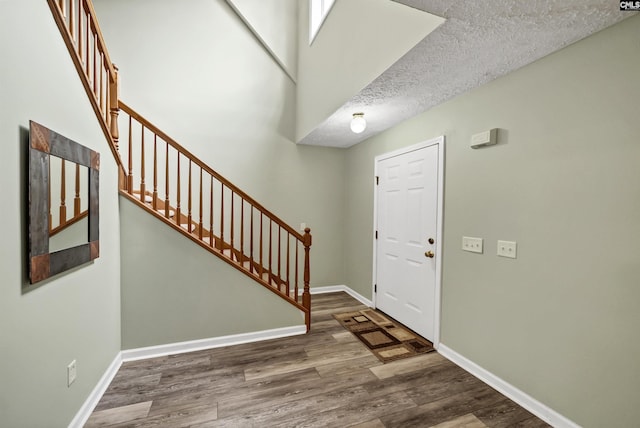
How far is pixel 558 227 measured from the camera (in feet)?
5.55

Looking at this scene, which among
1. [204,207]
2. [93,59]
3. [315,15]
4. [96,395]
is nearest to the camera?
[96,395]

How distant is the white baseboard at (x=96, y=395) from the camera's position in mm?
1620

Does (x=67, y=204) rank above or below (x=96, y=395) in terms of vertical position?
above

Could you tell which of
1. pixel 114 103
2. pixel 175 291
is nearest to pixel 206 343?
pixel 175 291

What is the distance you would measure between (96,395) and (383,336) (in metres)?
2.41

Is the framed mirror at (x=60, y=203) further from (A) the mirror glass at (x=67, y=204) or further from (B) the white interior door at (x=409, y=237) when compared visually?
(B) the white interior door at (x=409, y=237)

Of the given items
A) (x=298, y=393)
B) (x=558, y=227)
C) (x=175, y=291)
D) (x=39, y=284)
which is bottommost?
(x=298, y=393)

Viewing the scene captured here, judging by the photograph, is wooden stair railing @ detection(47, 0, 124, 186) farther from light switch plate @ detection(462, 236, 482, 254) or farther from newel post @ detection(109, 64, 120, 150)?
light switch plate @ detection(462, 236, 482, 254)

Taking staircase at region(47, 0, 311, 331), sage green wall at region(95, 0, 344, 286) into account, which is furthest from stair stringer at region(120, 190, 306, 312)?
sage green wall at region(95, 0, 344, 286)

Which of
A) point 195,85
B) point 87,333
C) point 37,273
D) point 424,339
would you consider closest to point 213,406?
point 87,333

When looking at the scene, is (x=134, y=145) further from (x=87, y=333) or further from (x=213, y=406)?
(x=213, y=406)

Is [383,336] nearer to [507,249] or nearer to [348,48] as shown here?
[507,249]

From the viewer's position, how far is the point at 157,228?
242 centimetres

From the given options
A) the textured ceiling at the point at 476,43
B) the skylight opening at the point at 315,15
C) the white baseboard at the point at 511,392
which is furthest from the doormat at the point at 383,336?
the skylight opening at the point at 315,15
